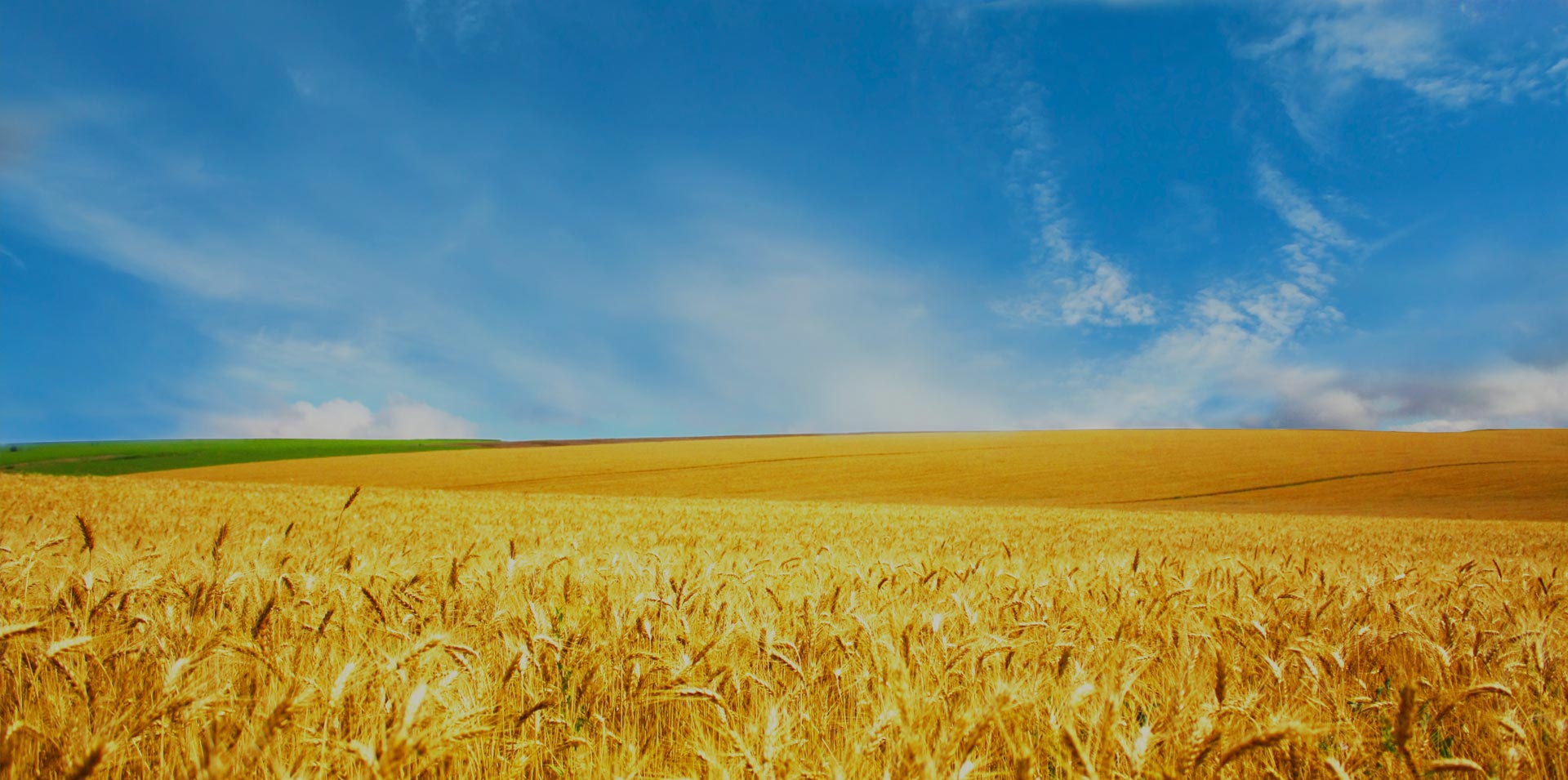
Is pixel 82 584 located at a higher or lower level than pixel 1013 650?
higher

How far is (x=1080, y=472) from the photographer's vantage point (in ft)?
135

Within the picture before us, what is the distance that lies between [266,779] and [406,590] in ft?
7.27

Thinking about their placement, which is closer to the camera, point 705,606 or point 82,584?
point 82,584

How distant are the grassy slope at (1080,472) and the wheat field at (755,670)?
1107 inches

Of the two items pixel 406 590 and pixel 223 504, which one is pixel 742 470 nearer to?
pixel 223 504

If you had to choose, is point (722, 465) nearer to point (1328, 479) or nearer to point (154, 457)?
point (1328, 479)

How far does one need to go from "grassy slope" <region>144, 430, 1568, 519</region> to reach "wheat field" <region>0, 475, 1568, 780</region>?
28.1m

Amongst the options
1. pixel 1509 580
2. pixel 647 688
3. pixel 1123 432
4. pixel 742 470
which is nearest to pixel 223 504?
pixel 647 688

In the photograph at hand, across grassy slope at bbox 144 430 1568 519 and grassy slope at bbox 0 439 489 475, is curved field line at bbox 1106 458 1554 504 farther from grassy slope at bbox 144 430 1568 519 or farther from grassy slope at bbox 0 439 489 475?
grassy slope at bbox 0 439 489 475

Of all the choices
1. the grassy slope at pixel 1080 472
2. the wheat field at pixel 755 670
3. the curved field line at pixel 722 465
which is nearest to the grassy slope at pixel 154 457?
the grassy slope at pixel 1080 472

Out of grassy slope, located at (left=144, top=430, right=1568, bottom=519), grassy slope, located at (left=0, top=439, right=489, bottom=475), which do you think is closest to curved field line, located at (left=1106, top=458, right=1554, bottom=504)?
grassy slope, located at (left=144, top=430, right=1568, bottom=519)

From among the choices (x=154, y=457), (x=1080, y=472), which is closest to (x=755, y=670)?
(x=1080, y=472)

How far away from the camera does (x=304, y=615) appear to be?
10.6 feet

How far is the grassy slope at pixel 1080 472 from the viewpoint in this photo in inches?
1293
